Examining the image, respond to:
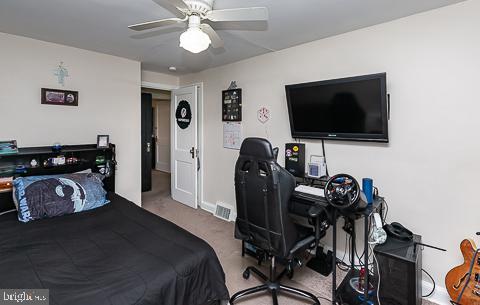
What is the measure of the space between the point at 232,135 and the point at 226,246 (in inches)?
61.0

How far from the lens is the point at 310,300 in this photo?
2.01m

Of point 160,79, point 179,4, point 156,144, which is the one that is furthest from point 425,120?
point 156,144

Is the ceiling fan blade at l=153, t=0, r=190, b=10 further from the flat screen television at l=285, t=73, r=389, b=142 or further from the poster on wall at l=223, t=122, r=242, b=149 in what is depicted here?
the poster on wall at l=223, t=122, r=242, b=149

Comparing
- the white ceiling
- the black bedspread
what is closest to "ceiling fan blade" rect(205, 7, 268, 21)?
the white ceiling

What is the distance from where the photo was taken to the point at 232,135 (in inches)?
143

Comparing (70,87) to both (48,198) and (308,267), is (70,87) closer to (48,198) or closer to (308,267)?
(48,198)

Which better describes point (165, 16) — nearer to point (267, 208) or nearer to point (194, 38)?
point (194, 38)

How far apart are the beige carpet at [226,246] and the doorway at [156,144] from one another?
0.79ft

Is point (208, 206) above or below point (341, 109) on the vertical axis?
below

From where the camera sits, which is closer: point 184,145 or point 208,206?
point 208,206

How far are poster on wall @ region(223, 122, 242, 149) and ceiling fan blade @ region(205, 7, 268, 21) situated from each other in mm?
1949

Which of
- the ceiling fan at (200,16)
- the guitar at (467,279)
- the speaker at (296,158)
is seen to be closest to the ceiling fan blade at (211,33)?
the ceiling fan at (200,16)

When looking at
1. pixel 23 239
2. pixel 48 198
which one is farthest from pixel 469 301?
pixel 48 198

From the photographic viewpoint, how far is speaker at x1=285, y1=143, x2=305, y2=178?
106 inches
